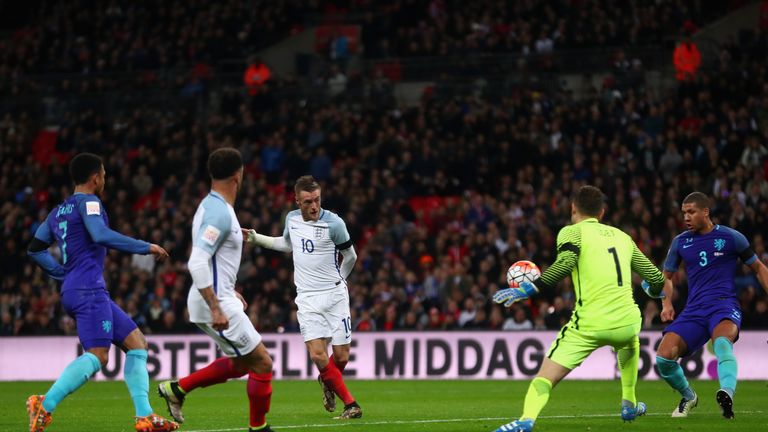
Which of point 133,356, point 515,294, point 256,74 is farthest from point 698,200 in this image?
point 256,74

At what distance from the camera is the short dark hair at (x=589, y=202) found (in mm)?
10188

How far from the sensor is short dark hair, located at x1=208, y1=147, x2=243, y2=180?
933cm

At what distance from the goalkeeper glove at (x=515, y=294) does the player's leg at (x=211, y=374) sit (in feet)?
6.63

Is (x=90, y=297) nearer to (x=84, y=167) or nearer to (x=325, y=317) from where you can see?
(x=84, y=167)

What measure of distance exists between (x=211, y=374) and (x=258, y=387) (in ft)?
A: 2.60

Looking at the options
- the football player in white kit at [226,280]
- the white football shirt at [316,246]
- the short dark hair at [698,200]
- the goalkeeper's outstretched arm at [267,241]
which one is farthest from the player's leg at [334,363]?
the short dark hair at [698,200]

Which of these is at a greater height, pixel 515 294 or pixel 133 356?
pixel 515 294

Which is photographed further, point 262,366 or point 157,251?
point 157,251

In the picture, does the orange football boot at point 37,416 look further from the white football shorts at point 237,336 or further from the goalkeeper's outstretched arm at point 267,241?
the goalkeeper's outstretched arm at point 267,241

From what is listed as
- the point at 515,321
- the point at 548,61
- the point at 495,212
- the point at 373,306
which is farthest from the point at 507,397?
the point at 548,61

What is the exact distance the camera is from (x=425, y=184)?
2714 cm

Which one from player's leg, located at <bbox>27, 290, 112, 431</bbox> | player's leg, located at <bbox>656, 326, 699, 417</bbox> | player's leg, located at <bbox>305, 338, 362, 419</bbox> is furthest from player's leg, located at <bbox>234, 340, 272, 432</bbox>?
player's leg, located at <bbox>656, 326, 699, 417</bbox>

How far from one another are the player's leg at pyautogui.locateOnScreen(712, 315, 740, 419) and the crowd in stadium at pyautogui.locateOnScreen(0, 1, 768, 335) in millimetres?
8752

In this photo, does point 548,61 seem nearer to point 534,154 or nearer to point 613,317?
point 534,154
